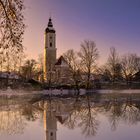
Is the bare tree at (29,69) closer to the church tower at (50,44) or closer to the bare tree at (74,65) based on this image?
the church tower at (50,44)

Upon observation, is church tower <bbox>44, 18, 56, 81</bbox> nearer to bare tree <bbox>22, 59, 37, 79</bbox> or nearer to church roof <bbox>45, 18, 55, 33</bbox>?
church roof <bbox>45, 18, 55, 33</bbox>

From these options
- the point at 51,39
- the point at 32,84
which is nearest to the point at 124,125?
the point at 32,84

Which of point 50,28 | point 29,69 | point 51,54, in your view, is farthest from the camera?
point 50,28

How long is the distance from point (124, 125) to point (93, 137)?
9.65 ft

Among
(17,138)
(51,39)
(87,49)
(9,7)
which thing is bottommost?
(17,138)

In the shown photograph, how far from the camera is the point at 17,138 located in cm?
1230

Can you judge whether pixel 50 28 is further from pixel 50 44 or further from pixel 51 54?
pixel 51 54

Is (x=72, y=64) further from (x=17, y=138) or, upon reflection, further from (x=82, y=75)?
(x=17, y=138)

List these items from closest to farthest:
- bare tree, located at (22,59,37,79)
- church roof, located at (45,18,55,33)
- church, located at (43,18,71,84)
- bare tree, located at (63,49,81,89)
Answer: bare tree, located at (63,49,81,89) < bare tree, located at (22,59,37,79) < church, located at (43,18,71,84) < church roof, located at (45,18,55,33)

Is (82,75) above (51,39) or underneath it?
underneath

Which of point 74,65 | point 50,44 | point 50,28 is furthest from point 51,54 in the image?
point 74,65

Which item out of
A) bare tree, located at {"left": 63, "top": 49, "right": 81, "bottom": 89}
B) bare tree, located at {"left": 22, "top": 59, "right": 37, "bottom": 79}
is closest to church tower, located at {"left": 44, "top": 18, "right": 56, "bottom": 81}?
bare tree, located at {"left": 22, "top": 59, "right": 37, "bottom": 79}

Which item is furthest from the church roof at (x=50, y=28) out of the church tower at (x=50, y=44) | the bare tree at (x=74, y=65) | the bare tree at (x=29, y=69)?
the bare tree at (x=74, y=65)

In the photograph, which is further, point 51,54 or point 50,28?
point 50,28
